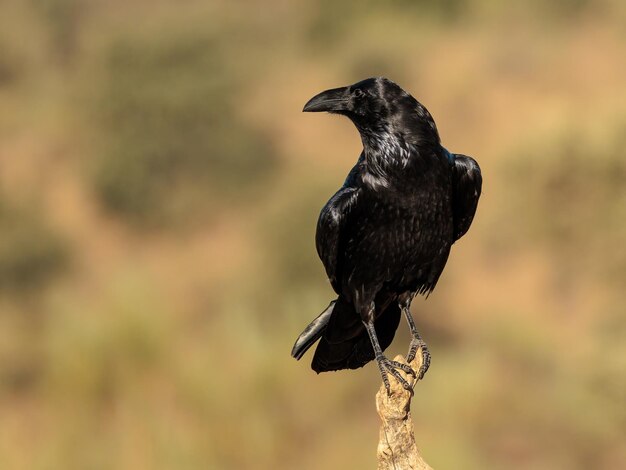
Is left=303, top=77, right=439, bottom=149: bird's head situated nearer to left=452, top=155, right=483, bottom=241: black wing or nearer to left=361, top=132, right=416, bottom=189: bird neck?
left=361, top=132, right=416, bottom=189: bird neck

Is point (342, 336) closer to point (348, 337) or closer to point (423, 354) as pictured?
point (348, 337)

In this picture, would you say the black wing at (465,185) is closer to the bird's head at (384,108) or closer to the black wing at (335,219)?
the bird's head at (384,108)

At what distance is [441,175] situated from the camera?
5.43 m

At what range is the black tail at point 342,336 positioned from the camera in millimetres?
5875

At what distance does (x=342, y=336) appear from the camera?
5.90 metres

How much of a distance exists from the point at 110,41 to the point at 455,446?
14.4 meters

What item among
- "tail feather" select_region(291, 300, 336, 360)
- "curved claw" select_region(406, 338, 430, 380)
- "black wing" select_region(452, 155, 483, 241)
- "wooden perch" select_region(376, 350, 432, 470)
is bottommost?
"wooden perch" select_region(376, 350, 432, 470)

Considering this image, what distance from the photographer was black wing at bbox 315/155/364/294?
18.2ft

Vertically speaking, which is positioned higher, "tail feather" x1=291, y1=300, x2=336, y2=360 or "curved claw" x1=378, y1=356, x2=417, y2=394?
"tail feather" x1=291, y1=300, x2=336, y2=360

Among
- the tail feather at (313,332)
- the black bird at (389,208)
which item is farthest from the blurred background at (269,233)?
the black bird at (389,208)

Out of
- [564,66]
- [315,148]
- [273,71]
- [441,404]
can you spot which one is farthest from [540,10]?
[441,404]

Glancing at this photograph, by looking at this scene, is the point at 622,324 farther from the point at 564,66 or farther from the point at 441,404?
the point at 564,66

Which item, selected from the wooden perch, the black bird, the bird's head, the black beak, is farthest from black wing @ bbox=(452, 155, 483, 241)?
the wooden perch

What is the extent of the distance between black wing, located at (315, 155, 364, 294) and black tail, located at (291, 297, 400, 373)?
27 centimetres
